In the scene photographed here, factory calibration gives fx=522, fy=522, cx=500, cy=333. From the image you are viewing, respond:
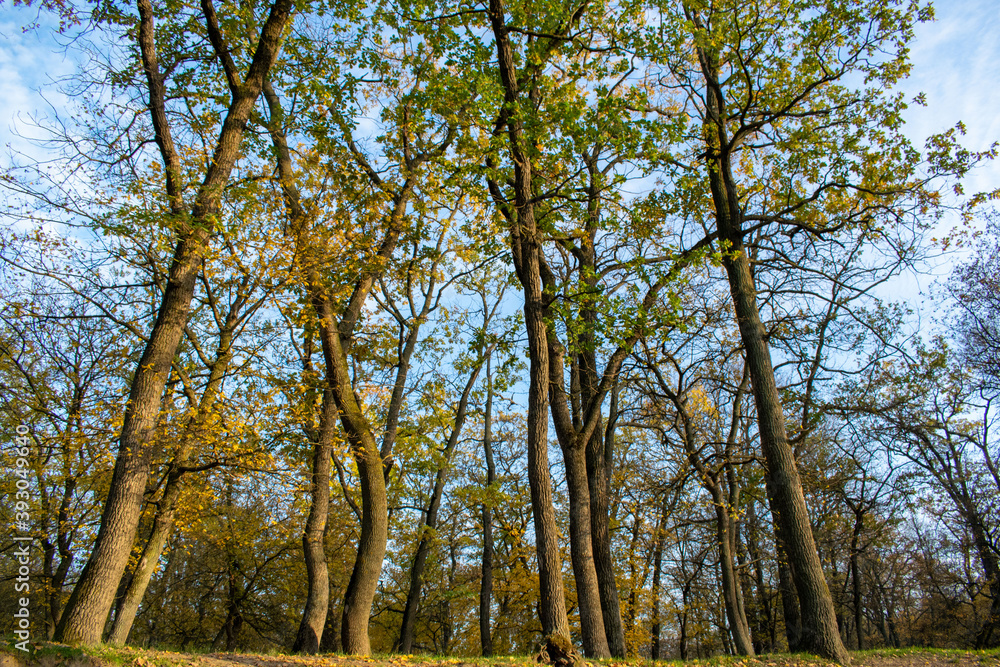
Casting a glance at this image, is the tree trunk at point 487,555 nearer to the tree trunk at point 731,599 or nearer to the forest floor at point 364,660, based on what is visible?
the tree trunk at point 731,599

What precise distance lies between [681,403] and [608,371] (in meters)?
1.78

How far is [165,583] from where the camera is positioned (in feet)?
69.2

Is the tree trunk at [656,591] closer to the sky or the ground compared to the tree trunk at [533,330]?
closer to the ground

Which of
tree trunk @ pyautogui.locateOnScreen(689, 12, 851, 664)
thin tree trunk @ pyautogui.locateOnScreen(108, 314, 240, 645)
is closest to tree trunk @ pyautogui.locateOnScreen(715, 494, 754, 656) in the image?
tree trunk @ pyautogui.locateOnScreen(689, 12, 851, 664)

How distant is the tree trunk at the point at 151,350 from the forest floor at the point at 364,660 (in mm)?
678

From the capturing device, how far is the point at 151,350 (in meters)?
6.95

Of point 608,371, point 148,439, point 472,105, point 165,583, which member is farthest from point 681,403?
point 165,583

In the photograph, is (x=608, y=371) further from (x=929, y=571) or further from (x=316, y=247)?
(x=929, y=571)

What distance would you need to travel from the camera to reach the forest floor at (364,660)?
4.82 meters

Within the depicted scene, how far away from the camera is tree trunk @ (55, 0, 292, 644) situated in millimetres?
6035

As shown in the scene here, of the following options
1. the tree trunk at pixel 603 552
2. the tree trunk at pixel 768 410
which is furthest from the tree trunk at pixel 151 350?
the tree trunk at pixel 768 410

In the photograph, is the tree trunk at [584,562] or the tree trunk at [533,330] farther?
the tree trunk at [584,562]

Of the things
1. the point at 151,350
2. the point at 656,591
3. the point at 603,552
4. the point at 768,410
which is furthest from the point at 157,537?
the point at 656,591

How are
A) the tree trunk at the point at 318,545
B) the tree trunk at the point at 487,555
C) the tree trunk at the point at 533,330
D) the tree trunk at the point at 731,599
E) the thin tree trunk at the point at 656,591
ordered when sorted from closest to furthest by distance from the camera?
the tree trunk at the point at 533,330 → the tree trunk at the point at 318,545 → the tree trunk at the point at 731,599 → the tree trunk at the point at 487,555 → the thin tree trunk at the point at 656,591
